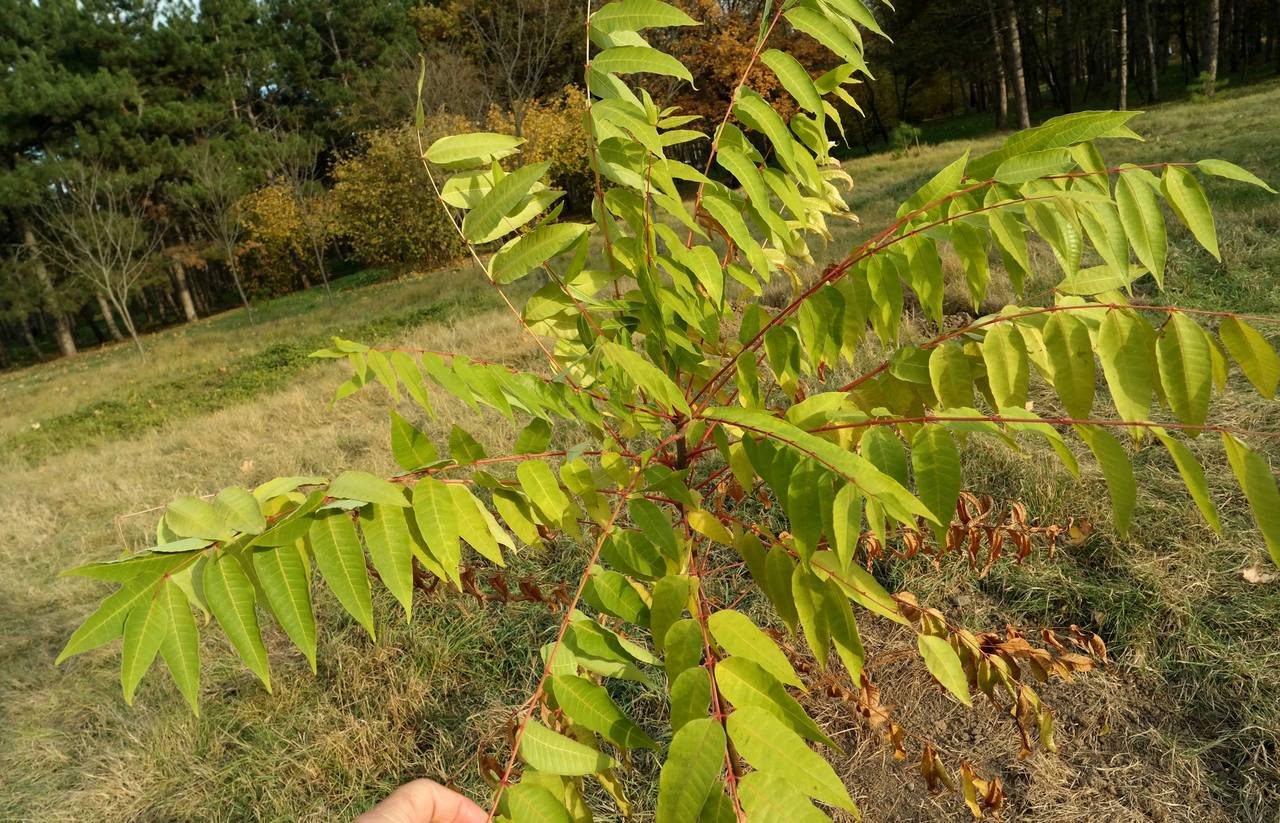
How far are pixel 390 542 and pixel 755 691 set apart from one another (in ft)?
1.78

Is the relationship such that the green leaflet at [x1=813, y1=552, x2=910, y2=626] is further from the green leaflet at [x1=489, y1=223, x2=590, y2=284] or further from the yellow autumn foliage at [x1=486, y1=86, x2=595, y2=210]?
the yellow autumn foliage at [x1=486, y1=86, x2=595, y2=210]

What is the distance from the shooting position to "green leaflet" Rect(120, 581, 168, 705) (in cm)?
83

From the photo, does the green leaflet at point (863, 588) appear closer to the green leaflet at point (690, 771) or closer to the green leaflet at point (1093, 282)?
the green leaflet at point (690, 771)

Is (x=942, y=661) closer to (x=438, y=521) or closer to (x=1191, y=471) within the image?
(x=1191, y=471)

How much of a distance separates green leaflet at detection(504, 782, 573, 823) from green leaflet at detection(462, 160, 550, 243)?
0.81 m

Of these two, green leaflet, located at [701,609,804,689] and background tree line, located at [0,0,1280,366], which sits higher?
background tree line, located at [0,0,1280,366]

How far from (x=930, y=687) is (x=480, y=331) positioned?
653 centimetres

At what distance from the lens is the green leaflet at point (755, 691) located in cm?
86

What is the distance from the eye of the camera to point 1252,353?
103 centimetres

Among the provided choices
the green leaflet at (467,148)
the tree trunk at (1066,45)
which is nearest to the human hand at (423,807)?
the green leaflet at (467,148)

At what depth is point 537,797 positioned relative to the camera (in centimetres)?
83

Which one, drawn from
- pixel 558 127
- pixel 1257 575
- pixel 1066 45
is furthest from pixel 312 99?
pixel 1257 575

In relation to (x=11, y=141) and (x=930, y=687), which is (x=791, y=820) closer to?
(x=930, y=687)

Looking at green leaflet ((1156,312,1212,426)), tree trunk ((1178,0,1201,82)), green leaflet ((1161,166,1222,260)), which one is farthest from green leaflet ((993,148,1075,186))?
tree trunk ((1178,0,1201,82))
